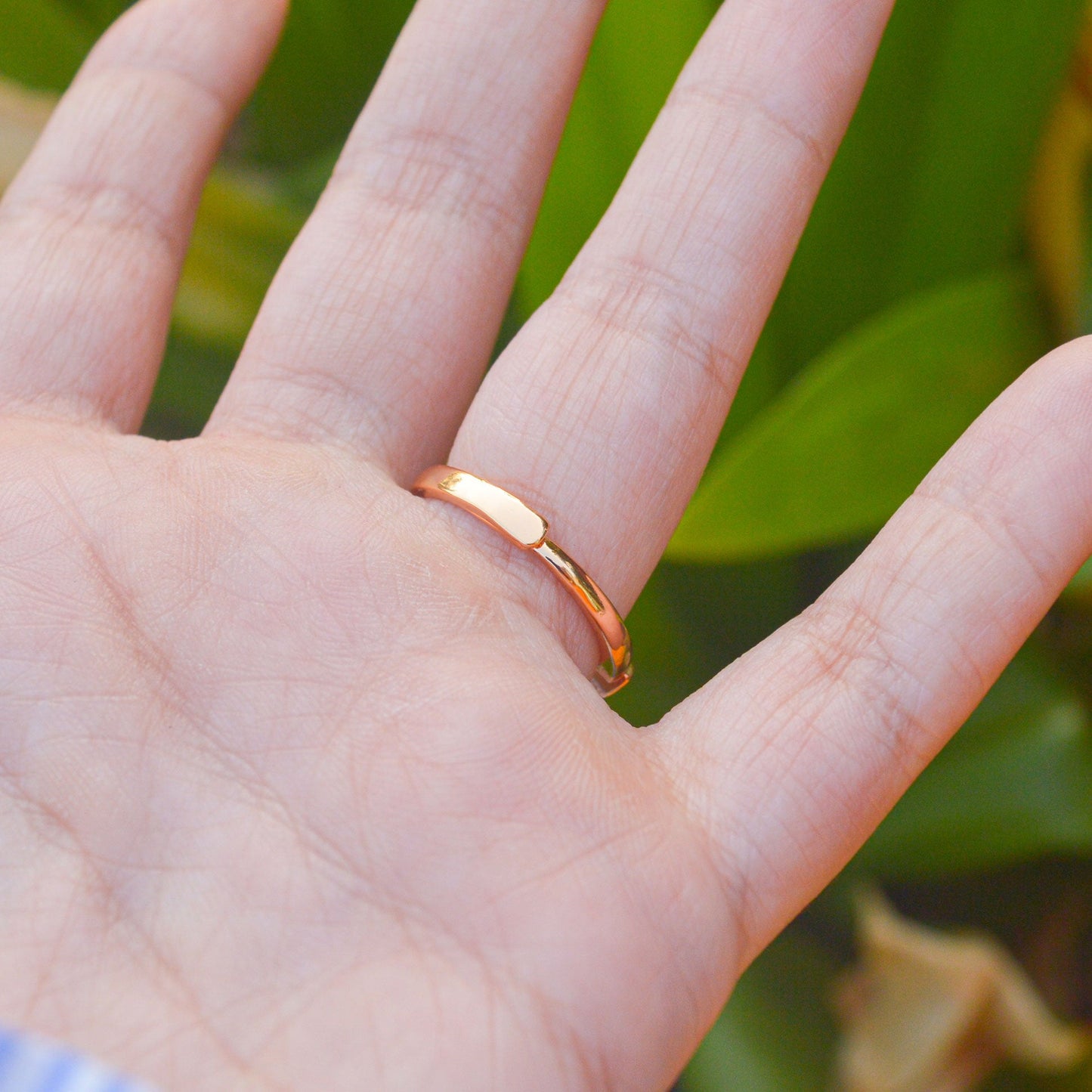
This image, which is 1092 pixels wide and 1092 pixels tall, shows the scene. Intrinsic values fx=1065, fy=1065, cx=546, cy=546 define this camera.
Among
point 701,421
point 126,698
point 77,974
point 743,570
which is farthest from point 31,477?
point 743,570

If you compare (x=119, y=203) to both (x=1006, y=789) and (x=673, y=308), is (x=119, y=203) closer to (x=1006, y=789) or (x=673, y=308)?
(x=673, y=308)

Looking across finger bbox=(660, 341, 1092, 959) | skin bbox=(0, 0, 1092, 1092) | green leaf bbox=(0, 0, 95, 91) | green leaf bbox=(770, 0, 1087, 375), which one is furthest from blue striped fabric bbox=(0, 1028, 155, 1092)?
green leaf bbox=(0, 0, 95, 91)

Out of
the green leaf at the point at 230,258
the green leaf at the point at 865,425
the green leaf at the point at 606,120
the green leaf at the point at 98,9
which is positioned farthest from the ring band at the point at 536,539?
the green leaf at the point at 98,9

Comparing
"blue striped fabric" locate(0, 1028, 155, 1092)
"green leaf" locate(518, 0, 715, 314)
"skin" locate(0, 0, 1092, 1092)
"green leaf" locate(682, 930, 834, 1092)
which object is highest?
"green leaf" locate(518, 0, 715, 314)

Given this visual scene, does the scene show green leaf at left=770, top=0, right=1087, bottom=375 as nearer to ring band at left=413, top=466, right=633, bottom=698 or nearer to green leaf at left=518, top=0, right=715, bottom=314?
green leaf at left=518, top=0, right=715, bottom=314

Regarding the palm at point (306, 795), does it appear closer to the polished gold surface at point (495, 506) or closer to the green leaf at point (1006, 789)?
the polished gold surface at point (495, 506)

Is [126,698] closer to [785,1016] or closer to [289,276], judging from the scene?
[289,276]
